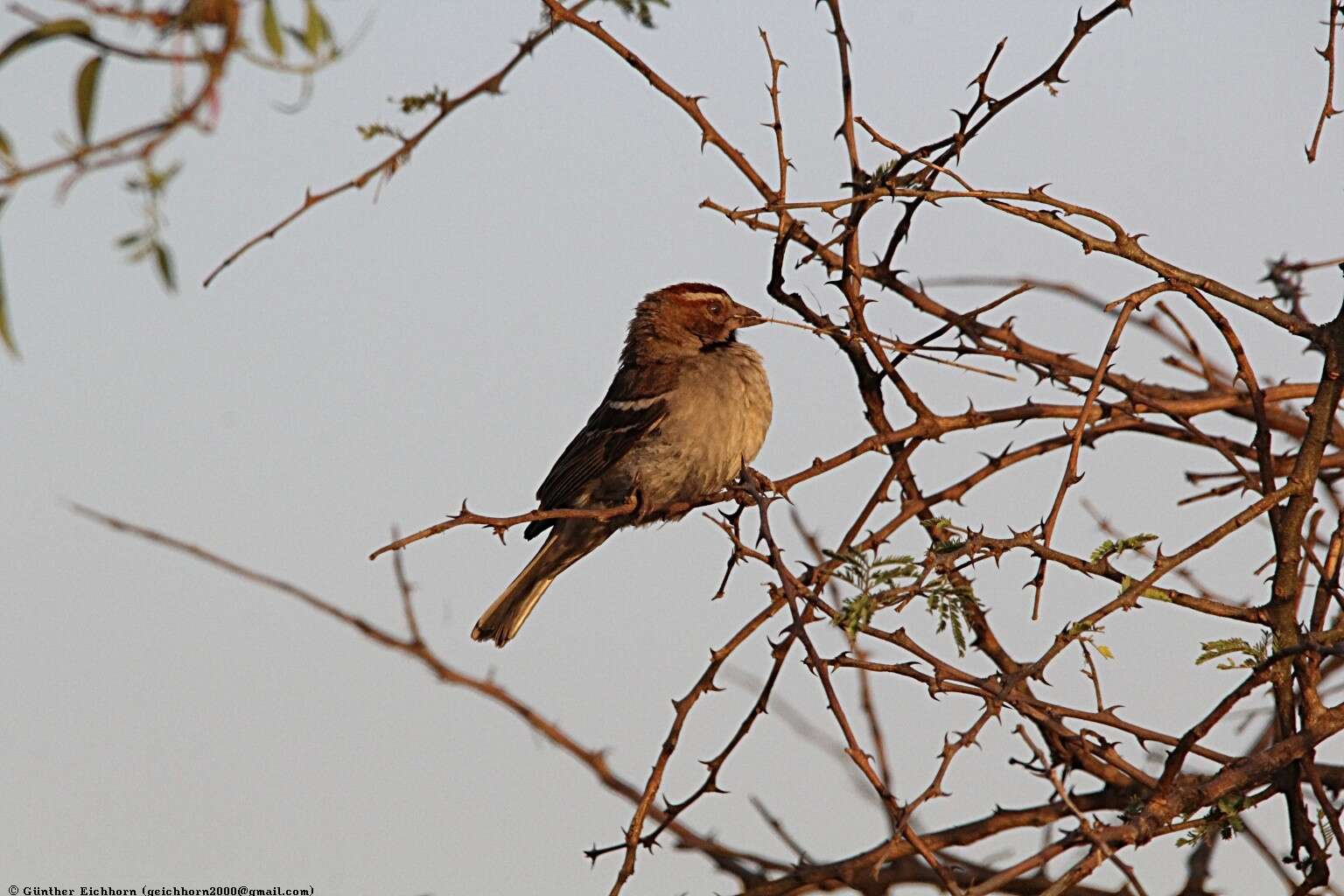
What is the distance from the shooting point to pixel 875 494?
195 inches

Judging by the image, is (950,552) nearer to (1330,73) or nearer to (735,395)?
(1330,73)

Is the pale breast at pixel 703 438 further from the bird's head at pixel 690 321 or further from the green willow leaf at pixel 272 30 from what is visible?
the green willow leaf at pixel 272 30

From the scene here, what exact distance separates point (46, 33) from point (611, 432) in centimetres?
482

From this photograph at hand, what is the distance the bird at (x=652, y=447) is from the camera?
7168mm

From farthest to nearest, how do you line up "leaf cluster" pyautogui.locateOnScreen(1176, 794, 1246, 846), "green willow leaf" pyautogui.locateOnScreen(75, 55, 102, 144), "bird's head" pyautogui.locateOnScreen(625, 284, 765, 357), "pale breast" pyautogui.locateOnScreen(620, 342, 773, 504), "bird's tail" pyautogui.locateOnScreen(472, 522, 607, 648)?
"bird's head" pyautogui.locateOnScreen(625, 284, 765, 357) < "bird's tail" pyautogui.locateOnScreen(472, 522, 607, 648) < "pale breast" pyautogui.locateOnScreen(620, 342, 773, 504) < "leaf cluster" pyautogui.locateOnScreen(1176, 794, 1246, 846) < "green willow leaf" pyautogui.locateOnScreen(75, 55, 102, 144)

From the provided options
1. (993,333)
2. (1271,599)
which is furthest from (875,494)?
(1271,599)

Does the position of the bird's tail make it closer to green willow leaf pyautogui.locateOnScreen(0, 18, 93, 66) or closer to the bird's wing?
the bird's wing

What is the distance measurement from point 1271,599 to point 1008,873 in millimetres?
1347

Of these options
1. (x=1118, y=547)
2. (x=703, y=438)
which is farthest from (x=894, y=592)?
(x=703, y=438)

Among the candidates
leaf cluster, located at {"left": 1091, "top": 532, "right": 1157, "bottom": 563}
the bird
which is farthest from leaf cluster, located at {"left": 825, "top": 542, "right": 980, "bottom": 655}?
the bird

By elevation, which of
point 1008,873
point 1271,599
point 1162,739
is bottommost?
point 1008,873

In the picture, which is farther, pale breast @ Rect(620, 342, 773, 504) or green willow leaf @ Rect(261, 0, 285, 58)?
pale breast @ Rect(620, 342, 773, 504)

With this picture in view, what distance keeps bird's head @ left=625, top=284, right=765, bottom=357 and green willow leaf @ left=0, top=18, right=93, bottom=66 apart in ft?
16.9

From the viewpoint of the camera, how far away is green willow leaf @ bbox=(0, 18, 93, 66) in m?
2.81
